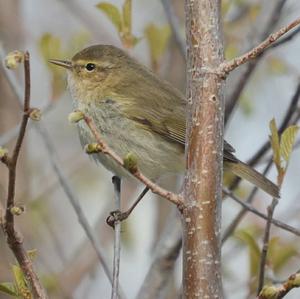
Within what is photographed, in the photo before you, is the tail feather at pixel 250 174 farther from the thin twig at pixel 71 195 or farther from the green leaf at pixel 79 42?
the green leaf at pixel 79 42

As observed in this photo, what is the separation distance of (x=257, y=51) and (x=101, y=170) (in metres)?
4.95

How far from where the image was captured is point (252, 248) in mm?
3227


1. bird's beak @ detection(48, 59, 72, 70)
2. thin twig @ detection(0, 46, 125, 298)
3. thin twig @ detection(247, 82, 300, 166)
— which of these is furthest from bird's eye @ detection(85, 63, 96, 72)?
thin twig @ detection(247, 82, 300, 166)

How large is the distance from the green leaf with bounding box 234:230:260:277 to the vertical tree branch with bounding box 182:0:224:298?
1.05 meters

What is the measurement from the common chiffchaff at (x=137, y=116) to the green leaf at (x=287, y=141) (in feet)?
2.92

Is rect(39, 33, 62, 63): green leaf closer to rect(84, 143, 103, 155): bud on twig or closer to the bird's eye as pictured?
the bird's eye

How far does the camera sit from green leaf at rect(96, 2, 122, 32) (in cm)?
351

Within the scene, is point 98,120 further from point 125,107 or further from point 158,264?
point 158,264

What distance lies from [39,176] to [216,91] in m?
4.36

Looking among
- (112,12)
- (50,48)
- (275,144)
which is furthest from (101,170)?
(275,144)

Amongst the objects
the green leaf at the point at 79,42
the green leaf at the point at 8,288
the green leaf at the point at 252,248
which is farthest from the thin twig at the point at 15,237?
the green leaf at the point at 79,42

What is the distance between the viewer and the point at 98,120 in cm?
384

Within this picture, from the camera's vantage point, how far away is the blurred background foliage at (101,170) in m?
4.04

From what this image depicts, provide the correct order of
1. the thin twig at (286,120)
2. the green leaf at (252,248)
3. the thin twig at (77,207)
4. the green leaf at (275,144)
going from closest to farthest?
1. the green leaf at (275,144)
2. the thin twig at (77,207)
3. the green leaf at (252,248)
4. the thin twig at (286,120)
